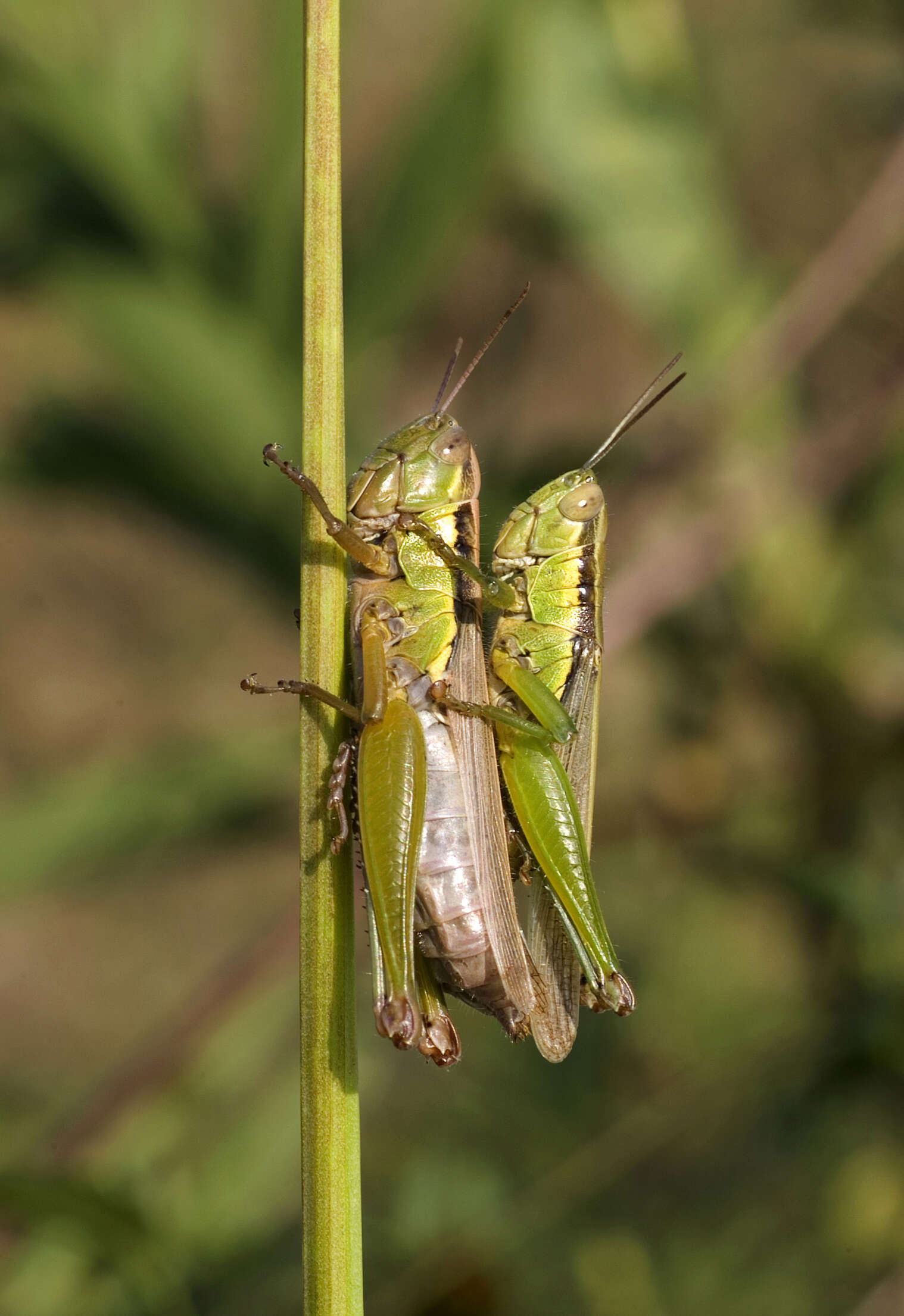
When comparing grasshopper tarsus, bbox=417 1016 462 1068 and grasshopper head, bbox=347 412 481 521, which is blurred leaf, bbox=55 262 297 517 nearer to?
grasshopper head, bbox=347 412 481 521

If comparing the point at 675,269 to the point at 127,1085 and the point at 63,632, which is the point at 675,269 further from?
the point at 63,632

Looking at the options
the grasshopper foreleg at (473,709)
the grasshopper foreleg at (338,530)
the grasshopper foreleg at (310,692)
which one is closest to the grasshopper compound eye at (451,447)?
the grasshopper foreleg at (338,530)

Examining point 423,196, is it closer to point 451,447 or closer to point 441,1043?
point 451,447

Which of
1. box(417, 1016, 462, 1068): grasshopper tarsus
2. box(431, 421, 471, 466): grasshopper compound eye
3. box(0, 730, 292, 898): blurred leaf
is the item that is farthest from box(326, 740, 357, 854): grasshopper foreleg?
box(0, 730, 292, 898): blurred leaf

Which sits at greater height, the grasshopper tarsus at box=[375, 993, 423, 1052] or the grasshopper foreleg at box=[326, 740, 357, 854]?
the grasshopper foreleg at box=[326, 740, 357, 854]

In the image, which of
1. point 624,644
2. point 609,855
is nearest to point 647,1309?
point 609,855

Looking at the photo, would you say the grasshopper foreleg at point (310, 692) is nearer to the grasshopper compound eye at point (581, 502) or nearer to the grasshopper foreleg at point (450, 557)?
the grasshopper foreleg at point (450, 557)

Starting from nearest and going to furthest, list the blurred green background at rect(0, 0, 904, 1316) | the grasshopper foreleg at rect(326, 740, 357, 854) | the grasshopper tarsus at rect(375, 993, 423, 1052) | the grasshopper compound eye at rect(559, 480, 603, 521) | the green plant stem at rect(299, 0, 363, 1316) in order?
the green plant stem at rect(299, 0, 363, 1316), the grasshopper foreleg at rect(326, 740, 357, 854), the grasshopper tarsus at rect(375, 993, 423, 1052), the grasshopper compound eye at rect(559, 480, 603, 521), the blurred green background at rect(0, 0, 904, 1316)

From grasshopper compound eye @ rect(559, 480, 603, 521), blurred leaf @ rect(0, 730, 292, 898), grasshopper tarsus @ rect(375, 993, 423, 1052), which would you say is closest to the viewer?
grasshopper tarsus @ rect(375, 993, 423, 1052)
